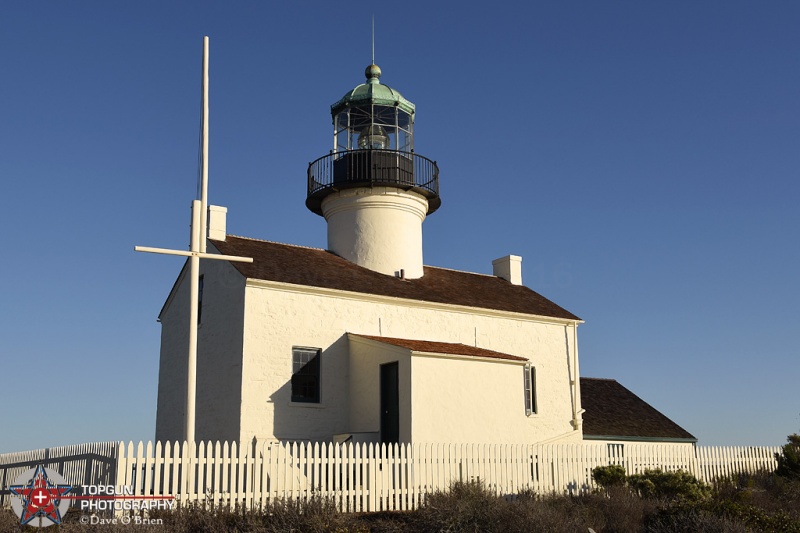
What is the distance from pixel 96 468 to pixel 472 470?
26.0 ft

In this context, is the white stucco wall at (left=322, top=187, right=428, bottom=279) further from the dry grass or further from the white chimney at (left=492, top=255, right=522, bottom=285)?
the dry grass

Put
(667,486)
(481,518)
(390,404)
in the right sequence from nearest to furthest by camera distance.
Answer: (481,518)
(667,486)
(390,404)

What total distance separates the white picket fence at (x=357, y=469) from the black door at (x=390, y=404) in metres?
1.54

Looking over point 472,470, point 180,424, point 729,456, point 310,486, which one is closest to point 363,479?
point 310,486

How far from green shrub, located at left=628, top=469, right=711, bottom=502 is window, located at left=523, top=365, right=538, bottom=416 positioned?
21.1ft

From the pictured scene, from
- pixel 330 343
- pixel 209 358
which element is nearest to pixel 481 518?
pixel 330 343

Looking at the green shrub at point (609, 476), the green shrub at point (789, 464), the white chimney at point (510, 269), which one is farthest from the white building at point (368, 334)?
the green shrub at point (789, 464)

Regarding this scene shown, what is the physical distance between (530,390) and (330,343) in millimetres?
6864

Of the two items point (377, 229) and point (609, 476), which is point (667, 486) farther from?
point (377, 229)

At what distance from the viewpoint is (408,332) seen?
931 inches

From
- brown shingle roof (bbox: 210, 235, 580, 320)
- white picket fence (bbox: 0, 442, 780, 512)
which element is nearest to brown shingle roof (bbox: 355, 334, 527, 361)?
brown shingle roof (bbox: 210, 235, 580, 320)

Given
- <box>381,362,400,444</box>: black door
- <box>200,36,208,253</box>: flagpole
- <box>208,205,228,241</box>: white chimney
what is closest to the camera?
<box>200,36,208,253</box>: flagpole

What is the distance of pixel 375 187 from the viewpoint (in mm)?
26297

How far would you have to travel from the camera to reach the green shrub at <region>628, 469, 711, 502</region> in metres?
18.0
